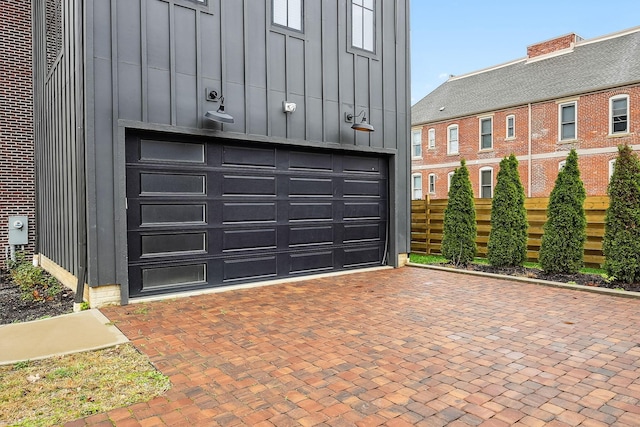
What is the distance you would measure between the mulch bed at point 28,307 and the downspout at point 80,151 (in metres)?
0.37

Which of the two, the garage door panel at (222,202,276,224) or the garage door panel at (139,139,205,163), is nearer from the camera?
the garage door panel at (139,139,205,163)

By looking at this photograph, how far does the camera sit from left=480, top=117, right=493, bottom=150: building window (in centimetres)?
2128

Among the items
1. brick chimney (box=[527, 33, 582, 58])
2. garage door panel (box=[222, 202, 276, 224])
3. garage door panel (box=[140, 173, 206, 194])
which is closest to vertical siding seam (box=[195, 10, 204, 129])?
garage door panel (box=[140, 173, 206, 194])

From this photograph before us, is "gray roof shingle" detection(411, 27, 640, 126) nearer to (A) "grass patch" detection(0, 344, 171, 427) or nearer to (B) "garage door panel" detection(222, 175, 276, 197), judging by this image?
(B) "garage door panel" detection(222, 175, 276, 197)

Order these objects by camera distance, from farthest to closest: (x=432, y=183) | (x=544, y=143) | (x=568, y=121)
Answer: (x=432, y=183) < (x=544, y=143) < (x=568, y=121)

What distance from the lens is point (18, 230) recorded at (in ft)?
28.8

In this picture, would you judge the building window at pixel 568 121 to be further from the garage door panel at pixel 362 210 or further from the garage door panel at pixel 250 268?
the garage door panel at pixel 250 268

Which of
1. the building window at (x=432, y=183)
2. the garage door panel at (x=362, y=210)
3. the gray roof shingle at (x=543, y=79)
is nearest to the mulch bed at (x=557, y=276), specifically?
the garage door panel at (x=362, y=210)

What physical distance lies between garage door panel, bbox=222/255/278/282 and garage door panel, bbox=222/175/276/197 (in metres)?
1.04

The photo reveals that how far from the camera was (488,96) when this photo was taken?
2198 cm

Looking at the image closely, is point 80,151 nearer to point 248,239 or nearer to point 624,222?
point 248,239

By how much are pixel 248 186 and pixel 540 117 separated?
702 inches

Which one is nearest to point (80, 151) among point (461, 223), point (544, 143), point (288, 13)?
point (288, 13)

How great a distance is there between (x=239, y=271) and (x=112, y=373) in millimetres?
3303
